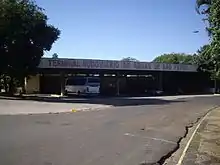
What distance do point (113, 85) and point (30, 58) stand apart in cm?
3409

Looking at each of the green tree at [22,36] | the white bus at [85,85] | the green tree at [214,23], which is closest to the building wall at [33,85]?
the white bus at [85,85]

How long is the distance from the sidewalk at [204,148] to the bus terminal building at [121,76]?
43333 mm

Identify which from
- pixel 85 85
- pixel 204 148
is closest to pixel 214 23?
pixel 204 148

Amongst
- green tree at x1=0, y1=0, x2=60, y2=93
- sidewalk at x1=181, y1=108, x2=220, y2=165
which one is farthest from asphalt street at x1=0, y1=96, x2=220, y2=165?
green tree at x1=0, y1=0, x2=60, y2=93

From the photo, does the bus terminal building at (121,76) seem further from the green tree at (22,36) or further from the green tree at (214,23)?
the green tree at (214,23)

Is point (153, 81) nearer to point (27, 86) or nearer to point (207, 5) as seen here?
point (27, 86)

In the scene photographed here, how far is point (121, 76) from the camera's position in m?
85.6

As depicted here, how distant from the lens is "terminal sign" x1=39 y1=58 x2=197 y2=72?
61.9 meters

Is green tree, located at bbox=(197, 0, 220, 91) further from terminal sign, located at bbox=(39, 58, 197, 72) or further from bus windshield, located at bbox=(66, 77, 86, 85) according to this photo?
bus windshield, located at bbox=(66, 77, 86, 85)

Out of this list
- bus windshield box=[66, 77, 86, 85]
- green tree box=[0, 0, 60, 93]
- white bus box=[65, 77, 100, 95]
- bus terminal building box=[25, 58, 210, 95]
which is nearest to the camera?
green tree box=[0, 0, 60, 93]

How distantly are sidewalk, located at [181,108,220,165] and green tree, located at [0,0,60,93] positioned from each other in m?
30.4

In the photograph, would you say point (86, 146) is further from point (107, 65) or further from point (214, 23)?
point (107, 65)

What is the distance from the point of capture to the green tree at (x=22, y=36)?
153 feet

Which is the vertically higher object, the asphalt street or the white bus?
the white bus
